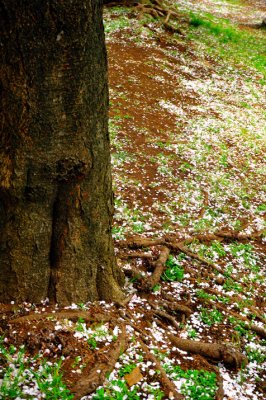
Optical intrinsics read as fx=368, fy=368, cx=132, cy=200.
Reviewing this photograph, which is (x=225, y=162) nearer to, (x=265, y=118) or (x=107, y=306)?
(x=265, y=118)

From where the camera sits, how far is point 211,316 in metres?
5.43

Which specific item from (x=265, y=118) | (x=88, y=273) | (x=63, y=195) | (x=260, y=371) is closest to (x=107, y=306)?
(x=88, y=273)

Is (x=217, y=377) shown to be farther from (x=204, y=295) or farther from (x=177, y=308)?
(x=204, y=295)

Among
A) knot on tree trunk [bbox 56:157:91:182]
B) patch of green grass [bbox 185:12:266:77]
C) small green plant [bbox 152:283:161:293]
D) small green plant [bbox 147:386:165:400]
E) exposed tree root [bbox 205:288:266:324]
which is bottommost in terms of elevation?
exposed tree root [bbox 205:288:266:324]

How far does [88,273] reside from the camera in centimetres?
448

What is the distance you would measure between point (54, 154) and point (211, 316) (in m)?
3.42

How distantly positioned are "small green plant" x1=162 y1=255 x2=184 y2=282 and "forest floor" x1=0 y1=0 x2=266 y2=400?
0.02m

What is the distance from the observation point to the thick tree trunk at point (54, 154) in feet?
10.1

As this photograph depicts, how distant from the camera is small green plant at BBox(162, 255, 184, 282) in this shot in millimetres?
6031

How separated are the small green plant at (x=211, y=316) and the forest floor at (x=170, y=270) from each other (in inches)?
0.7

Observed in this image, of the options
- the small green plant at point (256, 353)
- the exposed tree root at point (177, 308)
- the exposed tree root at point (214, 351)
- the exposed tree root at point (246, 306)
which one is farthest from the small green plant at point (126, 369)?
the exposed tree root at point (246, 306)

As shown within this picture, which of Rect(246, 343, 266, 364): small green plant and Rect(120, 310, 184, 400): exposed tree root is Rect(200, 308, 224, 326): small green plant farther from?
Rect(120, 310, 184, 400): exposed tree root

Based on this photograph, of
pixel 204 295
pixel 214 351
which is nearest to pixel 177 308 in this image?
pixel 204 295

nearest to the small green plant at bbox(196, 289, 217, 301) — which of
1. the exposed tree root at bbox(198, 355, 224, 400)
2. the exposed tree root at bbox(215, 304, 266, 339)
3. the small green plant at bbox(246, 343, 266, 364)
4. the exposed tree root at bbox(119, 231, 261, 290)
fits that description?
the exposed tree root at bbox(215, 304, 266, 339)
